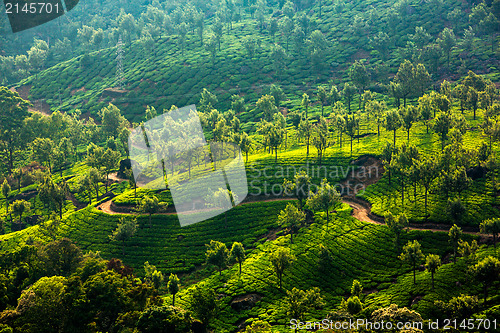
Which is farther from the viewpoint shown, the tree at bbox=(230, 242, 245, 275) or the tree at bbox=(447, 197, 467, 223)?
the tree at bbox=(230, 242, 245, 275)

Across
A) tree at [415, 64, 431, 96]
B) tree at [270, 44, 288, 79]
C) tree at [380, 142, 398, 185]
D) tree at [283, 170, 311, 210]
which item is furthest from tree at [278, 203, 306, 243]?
tree at [270, 44, 288, 79]

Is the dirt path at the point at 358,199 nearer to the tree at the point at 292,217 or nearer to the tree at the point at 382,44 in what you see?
the tree at the point at 292,217

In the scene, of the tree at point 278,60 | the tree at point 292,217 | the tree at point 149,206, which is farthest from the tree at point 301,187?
the tree at point 278,60

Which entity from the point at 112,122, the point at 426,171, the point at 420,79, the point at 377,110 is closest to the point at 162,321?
the point at 426,171

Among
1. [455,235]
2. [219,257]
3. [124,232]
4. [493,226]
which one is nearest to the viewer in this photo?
[493,226]

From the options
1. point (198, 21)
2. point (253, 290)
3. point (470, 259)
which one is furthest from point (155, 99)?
point (470, 259)

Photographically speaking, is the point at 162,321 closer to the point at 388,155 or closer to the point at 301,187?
the point at 301,187

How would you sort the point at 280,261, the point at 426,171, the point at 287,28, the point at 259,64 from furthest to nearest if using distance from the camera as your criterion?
1. the point at 287,28
2. the point at 259,64
3. the point at 426,171
4. the point at 280,261

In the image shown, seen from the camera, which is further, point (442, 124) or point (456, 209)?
point (442, 124)

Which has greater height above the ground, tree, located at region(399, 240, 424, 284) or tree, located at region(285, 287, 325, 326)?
tree, located at region(399, 240, 424, 284)

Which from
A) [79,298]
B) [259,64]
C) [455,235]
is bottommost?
[79,298]

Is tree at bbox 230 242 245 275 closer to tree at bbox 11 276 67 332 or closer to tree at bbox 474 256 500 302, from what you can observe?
tree at bbox 11 276 67 332
